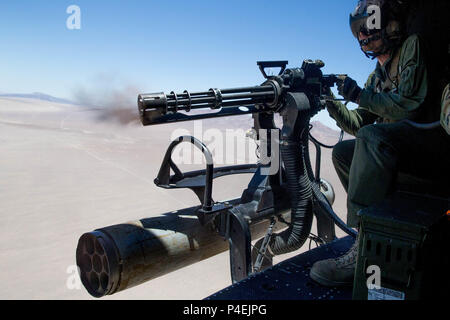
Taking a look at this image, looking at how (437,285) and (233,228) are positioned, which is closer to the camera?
(437,285)

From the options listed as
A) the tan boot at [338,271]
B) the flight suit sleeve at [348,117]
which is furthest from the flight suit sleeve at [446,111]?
the flight suit sleeve at [348,117]

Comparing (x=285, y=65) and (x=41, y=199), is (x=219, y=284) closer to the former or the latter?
(x=285, y=65)

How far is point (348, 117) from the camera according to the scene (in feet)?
12.6

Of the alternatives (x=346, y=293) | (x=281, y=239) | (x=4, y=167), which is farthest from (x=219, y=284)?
(x=4, y=167)

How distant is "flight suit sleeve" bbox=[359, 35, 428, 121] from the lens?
2.54m

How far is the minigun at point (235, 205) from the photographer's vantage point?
10.0ft

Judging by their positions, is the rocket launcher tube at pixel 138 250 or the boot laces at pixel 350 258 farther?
the rocket launcher tube at pixel 138 250

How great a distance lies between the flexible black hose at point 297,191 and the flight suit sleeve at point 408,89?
1.34m

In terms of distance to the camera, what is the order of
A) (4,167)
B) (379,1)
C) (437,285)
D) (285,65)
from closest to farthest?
(437,285) < (379,1) < (285,65) < (4,167)

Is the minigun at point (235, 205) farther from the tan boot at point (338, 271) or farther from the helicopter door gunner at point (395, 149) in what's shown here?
the helicopter door gunner at point (395, 149)

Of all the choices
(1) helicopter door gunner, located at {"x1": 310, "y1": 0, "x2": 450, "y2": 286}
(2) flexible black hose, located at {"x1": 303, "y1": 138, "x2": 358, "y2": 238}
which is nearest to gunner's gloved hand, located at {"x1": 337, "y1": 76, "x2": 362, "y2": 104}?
(1) helicopter door gunner, located at {"x1": 310, "y1": 0, "x2": 450, "y2": 286}

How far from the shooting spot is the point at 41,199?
1861 centimetres

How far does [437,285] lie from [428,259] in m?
0.24

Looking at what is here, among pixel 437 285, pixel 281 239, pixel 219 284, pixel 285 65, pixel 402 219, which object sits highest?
pixel 285 65
